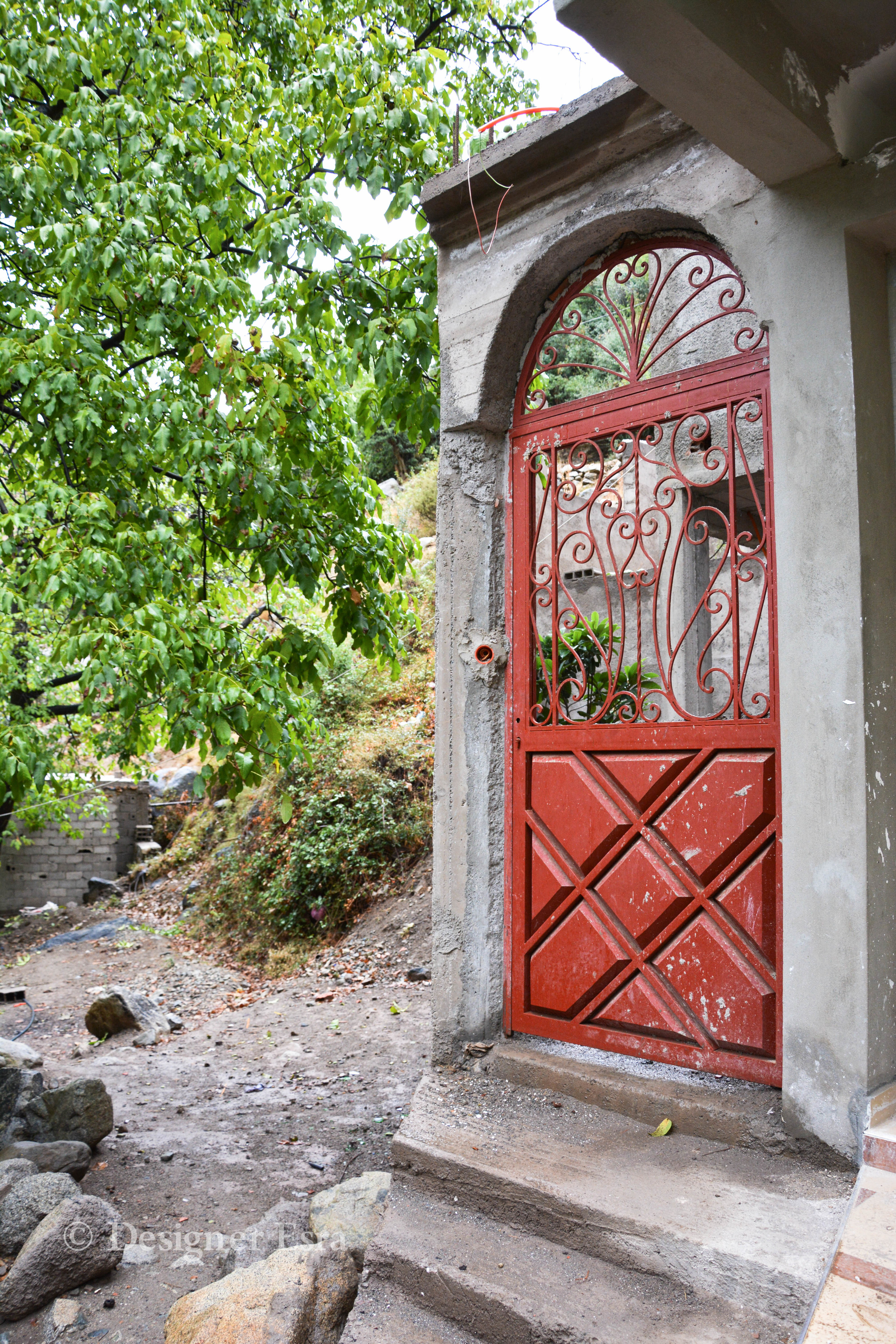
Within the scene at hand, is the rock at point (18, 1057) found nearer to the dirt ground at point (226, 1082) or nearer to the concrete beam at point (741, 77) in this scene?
the dirt ground at point (226, 1082)

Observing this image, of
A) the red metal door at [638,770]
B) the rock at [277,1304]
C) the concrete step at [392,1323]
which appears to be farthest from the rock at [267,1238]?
the red metal door at [638,770]

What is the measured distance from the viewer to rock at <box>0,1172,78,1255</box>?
373 cm

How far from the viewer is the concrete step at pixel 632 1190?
213 centimetres

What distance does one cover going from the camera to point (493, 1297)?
2336 mm

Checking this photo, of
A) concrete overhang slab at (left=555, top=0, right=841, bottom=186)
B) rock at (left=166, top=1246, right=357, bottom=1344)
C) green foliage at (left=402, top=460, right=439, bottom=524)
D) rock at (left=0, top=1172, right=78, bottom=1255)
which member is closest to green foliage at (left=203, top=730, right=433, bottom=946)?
rock at (left=0, top=1172, right=78, bottom=1255)

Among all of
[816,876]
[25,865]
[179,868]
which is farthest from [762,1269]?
[25,865]

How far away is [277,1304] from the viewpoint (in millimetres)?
→ 2695

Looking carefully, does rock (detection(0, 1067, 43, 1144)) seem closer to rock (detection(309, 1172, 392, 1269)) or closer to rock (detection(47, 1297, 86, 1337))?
rock (detection(47, 1297, 86, 1337))

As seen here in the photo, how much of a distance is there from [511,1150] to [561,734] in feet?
4.69

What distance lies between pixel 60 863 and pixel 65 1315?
13231 mm

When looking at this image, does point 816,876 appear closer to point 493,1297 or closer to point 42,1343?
point 493,1297

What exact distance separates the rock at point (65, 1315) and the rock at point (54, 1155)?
3.63 feet

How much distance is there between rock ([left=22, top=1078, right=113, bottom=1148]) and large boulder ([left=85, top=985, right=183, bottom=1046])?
2478 millimetres

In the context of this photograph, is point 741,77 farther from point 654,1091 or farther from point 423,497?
point 423,497
